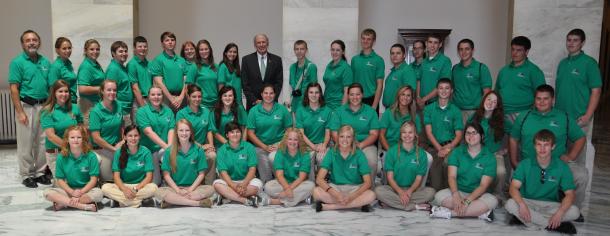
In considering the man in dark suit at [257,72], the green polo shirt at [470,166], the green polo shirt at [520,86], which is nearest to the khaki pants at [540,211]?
the green polo shirt at [470,166]

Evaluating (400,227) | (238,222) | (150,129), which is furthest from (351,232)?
(150,129)

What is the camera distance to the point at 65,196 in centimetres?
560

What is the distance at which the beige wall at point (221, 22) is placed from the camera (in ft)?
32.3

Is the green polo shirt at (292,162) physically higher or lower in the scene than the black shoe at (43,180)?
higher

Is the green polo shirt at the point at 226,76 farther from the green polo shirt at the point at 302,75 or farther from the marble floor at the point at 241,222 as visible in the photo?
the marble floor at the point at 241,222

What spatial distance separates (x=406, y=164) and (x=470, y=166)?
0.60 m

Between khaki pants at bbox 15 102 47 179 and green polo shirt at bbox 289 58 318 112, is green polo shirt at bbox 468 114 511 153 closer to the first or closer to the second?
green polo shirt at bbox 289 58 318 112

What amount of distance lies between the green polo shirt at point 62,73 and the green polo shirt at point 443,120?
3.96 m

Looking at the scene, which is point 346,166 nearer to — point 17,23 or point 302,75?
point 302,75

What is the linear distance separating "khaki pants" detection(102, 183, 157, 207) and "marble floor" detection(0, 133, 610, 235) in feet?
0.30

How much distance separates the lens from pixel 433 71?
704cm

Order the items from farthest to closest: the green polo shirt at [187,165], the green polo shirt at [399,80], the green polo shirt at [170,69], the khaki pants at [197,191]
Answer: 1. the green polo shirt at [170,69]
2. the green polo shirt at [399,80]
3. the green polo shirt at [187,165]
4. the khaki pants at [197,191]

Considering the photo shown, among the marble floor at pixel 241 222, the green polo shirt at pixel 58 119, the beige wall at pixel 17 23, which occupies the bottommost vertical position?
the marble floor at pixel 241 222

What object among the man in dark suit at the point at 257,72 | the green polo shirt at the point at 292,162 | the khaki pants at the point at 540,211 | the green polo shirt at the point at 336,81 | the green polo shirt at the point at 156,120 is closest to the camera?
A: the khaki pants at the point at 540,211
